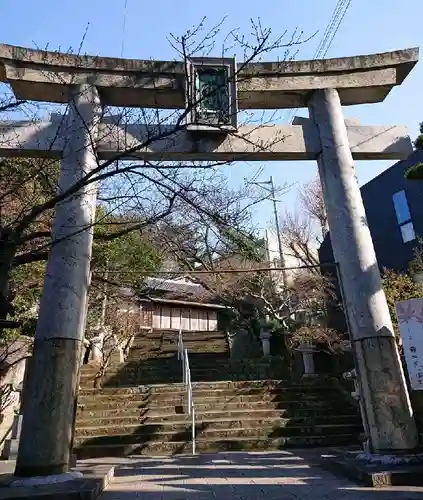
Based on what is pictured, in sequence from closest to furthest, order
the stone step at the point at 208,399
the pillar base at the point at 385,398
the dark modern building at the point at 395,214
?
1. the pillar base at the point at 385,398
2. the stone step at the point at 208,399
3. the dark modern building at the point at 395,214

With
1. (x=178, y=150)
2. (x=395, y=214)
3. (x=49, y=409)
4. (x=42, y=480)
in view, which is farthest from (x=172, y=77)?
(x=395, y=214)

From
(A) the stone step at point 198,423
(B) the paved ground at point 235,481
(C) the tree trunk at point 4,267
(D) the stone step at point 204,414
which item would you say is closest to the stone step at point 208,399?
(D) the stone step at point 204,414

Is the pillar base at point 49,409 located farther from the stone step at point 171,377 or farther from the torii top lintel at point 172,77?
the stone step at point 171,377

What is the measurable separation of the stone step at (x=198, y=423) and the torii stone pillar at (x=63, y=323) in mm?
4691

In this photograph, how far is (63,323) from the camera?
547 centimetres

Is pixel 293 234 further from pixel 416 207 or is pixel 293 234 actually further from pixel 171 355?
pixel 171 355

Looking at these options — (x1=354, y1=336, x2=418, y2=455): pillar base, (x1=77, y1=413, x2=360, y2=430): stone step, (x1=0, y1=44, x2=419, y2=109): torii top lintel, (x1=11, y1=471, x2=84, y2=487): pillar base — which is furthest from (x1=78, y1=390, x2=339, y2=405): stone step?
(x1=0, y1=44, x2=419, y2=109): torii top lintel

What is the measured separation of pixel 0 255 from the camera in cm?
424

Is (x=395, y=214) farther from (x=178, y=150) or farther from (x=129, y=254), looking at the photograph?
(x=178, y=150)

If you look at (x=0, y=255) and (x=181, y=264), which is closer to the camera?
(x=0, y=255)

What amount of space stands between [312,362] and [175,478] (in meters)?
8.23

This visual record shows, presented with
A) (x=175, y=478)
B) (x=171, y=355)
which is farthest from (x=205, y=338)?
(x=175, y=478)

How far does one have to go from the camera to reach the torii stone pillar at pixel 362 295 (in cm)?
536

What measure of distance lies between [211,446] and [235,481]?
3609 millimetres
